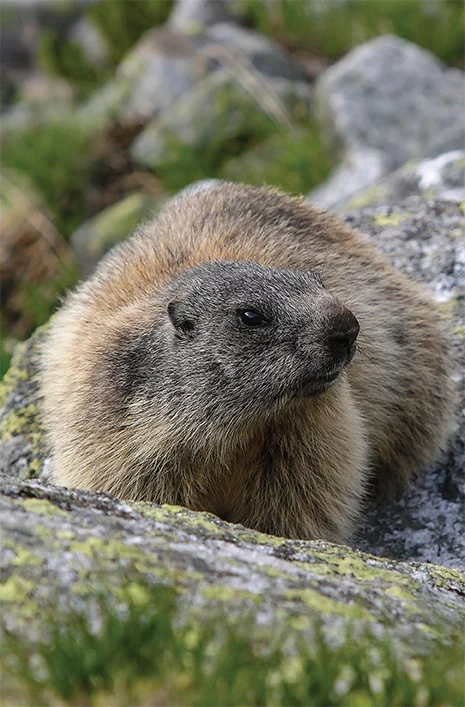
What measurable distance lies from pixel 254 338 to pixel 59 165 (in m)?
11.2

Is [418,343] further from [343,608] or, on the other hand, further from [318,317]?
[343,608]

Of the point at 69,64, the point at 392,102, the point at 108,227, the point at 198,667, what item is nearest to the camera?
the point at 198,667

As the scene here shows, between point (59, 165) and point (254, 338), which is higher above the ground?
point (254, 338)

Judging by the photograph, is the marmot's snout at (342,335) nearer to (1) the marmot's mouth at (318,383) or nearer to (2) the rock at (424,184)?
A: (1) the marmot's mouth at (318,383)

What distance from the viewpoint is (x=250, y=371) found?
450 cm

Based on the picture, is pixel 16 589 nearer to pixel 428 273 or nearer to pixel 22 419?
pixel 22 419

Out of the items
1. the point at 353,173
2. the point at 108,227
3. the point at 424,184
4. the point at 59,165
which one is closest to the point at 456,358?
the point at 424,184

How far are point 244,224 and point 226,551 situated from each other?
282cm

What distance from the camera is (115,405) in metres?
4.98

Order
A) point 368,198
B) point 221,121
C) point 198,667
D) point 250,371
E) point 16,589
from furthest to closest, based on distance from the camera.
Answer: point 221,121
point 368,198
point 250,371
point 16,589
point 198,667

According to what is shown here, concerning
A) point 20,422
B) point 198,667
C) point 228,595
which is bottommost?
point 20,422

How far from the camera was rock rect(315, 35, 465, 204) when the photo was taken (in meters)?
12.0

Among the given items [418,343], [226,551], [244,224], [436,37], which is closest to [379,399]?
[418,343]

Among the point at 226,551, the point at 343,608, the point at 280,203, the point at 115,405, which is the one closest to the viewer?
the point at 343,608
